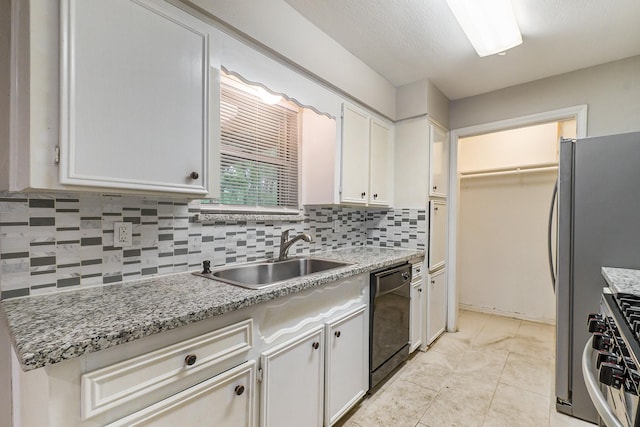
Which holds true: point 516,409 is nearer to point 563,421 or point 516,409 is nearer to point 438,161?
point 563,421

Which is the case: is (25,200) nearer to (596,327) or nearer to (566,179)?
(596,327)

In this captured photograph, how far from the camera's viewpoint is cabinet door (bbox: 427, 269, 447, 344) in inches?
106

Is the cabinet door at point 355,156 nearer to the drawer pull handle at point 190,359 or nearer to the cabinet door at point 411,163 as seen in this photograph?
the cabinet door at point 411,163

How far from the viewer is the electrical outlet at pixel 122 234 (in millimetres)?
1268

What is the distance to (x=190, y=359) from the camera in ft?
3.08

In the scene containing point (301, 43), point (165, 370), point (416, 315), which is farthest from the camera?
point (416, 315)

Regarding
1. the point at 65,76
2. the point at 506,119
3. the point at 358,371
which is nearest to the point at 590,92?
the point at 506,119

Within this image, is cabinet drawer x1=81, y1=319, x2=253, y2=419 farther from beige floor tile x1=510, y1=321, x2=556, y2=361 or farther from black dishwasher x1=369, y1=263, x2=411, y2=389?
beige floor tile x1=510, y1=321, x2=556, y2=361

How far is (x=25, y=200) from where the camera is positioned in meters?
1.06

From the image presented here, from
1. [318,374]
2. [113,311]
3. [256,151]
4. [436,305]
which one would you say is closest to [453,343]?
[436,305]

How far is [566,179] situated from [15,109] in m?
2.65

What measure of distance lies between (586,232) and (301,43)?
2032mm

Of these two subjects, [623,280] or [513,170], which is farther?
[513,170]

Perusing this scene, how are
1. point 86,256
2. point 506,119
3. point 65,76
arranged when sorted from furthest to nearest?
1. point 506,119
2. point 86,256
3. point 65,76
